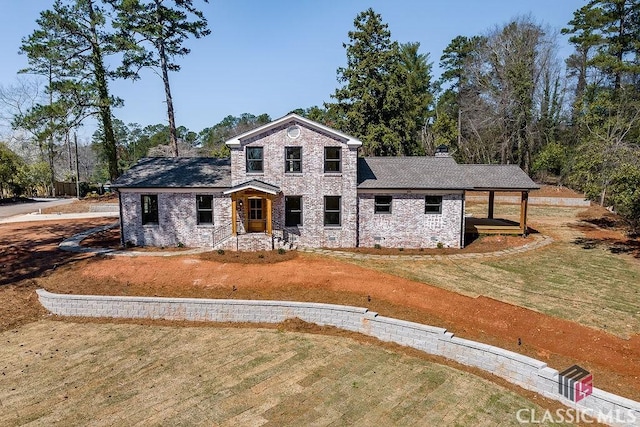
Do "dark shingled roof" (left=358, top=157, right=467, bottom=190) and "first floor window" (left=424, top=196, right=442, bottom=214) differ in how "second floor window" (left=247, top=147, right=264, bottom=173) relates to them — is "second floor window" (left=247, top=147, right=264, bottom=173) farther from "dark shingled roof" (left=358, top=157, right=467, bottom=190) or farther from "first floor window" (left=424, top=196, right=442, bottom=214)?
"first floor window" (left=424, top=196, right=442, bottom=214)

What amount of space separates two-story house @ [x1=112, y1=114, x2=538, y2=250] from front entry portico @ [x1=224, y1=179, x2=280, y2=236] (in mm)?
57

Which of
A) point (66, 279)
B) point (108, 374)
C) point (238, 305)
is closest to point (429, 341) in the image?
point (238, 305)

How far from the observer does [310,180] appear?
2016cm

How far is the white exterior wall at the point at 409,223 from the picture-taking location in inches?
799

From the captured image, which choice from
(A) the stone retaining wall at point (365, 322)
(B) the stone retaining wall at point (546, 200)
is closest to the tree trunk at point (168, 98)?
(A) the stone retaining wall at point (365, 322)

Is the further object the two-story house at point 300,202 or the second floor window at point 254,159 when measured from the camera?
the second floor window at point 254,159

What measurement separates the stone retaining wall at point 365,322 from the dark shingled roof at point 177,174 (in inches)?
309

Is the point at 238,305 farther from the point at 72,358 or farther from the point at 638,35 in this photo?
the point at 638,35

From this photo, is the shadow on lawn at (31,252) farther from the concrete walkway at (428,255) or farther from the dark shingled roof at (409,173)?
the dark shingled roof at (409,173)

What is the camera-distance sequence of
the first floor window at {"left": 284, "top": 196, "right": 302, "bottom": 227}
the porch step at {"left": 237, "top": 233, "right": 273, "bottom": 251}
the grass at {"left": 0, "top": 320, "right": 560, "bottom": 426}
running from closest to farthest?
the grass at {"left": 0, "top": 320, "right": 560, "bottom": 426} → the porch step at {"left": 237, "top": 233, "right": 273, "bottom": 251} → the first floor window at {"left": 284, "top": 196, "right": 302, "bottom": 227}

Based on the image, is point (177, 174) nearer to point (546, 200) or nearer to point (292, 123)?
point (292, 123)

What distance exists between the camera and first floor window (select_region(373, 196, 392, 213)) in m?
20.4

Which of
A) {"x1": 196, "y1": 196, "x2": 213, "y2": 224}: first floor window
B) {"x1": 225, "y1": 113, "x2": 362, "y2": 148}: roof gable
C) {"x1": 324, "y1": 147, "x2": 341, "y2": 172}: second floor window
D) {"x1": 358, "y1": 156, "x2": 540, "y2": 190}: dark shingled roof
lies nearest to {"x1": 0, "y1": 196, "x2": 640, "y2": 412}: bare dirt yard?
{"x1": 196, "y1": 196, "x2": 213, "y2": 224}: first floor window

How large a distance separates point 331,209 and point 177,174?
8946 millimetres
